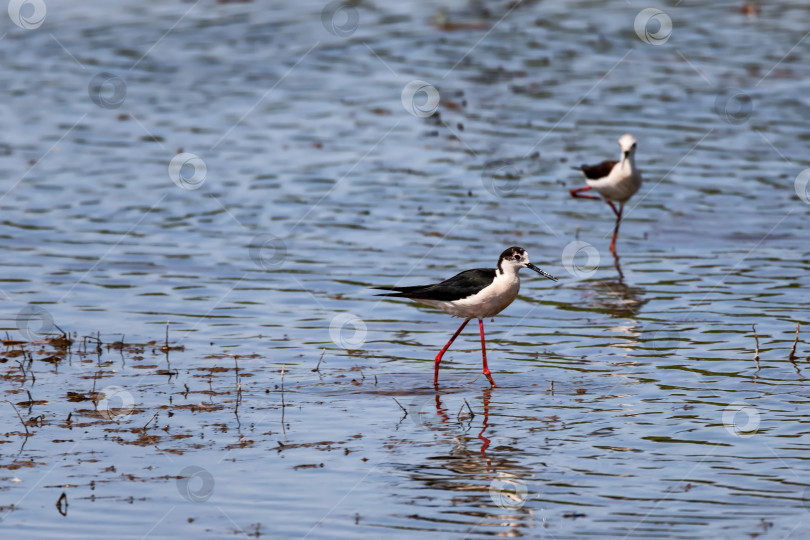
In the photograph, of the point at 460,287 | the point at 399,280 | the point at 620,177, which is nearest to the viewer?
the point at 460,287

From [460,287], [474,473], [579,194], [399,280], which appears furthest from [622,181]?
[474,473]

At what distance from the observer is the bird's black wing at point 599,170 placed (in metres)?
19.2

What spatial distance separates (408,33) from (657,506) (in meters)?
27.2

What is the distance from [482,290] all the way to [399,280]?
410 centimetres

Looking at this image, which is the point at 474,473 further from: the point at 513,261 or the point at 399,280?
the point at 399,280

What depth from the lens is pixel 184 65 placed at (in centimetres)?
3319

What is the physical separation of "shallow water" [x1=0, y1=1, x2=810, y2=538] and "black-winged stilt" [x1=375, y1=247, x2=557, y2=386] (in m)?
0.70

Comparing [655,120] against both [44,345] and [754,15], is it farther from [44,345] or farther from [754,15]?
[44,345]

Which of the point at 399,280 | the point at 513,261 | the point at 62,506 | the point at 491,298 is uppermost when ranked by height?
the point at 399,280

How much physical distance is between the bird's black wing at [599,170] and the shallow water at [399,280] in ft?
2.87

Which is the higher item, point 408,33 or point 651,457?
point 408,33

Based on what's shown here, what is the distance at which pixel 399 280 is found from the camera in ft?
53.9

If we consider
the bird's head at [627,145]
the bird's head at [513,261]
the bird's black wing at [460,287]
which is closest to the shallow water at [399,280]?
the bird's black wing at [460,287]

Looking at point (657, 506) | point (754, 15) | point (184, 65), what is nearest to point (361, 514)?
point (657, 506)
